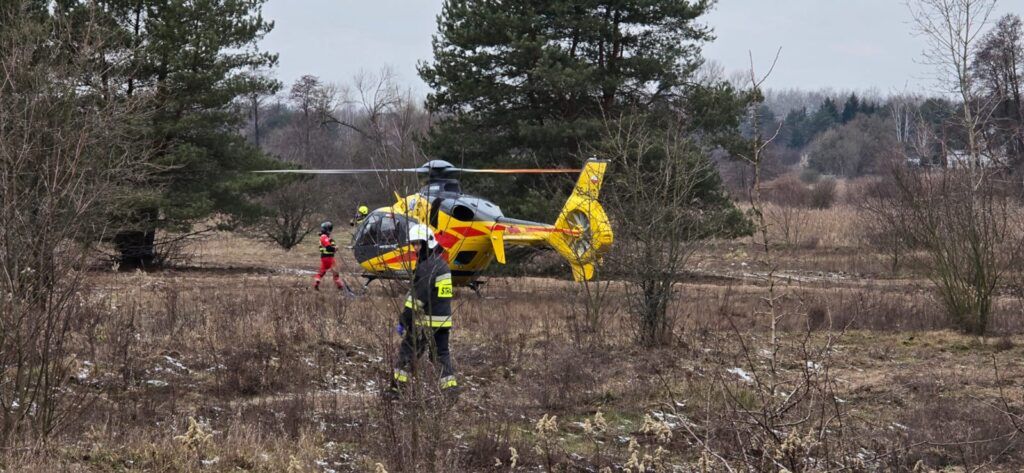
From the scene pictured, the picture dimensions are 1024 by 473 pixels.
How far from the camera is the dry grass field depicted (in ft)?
20.9

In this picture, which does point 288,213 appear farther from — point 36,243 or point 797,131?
point 797,131

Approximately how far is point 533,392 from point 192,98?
59.4 feet

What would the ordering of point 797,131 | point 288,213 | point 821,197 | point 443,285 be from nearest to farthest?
point 443,285
point 288,213
point 821,197
point 797,131

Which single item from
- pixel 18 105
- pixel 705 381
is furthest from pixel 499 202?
pixel 18 105

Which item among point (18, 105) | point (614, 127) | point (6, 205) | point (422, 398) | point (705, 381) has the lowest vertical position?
point (705, 381)

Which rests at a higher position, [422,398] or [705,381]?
[422,398]

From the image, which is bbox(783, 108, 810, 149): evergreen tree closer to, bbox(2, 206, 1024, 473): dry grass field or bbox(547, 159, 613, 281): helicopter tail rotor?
bbox(547, 159, 613, 281): helicopter tail rotor

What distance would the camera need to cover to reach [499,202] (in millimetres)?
27125

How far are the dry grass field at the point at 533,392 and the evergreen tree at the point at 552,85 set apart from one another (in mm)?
9152

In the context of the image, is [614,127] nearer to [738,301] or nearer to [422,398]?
[738,301]

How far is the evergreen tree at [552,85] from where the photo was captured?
86.0 ft

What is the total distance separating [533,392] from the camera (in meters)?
10.0

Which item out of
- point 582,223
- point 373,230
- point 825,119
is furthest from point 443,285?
point 825,119

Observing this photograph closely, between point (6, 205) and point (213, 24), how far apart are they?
20.5 metres
